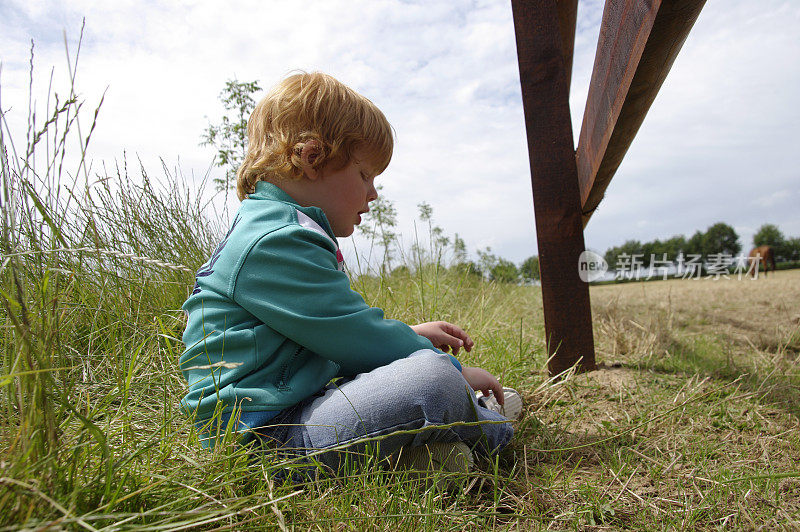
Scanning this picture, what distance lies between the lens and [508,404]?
1.90 m

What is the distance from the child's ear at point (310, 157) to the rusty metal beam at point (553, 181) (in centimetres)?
117

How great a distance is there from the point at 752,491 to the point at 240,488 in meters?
1.27

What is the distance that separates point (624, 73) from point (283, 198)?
3.70ft

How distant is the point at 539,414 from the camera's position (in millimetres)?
2016

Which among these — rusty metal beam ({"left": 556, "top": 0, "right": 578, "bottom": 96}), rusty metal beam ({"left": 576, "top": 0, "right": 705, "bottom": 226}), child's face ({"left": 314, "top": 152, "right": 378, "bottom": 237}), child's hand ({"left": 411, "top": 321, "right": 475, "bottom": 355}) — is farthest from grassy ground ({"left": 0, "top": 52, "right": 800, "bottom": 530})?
rusty metal beam ({"left": 556, "top": 0, "right": 578, "bottom": 96})

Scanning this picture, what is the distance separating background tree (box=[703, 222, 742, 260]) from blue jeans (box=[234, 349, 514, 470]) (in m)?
38.7

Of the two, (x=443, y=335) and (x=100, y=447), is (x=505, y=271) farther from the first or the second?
(x=100, y=447)

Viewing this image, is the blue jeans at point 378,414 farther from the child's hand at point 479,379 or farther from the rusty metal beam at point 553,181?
the rusty metal beam at point 553,181

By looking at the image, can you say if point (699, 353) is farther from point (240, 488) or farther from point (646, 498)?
point (240, 488)

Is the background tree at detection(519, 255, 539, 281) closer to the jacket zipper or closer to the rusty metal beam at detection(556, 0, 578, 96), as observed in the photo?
the rusty metal beam at detection(556, 0, 578, 96)

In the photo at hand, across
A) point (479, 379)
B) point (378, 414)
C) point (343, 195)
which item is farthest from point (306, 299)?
point (479, 379)

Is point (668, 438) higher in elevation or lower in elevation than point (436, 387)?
lower

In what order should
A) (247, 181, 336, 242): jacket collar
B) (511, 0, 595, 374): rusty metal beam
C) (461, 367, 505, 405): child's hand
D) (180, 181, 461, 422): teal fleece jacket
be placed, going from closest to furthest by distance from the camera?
(180, 181, 461, 422): teal fleece jacket < (247, 181, 336, 242): jacket collar < (461, 367, 505, 405): child's hand < (511, 0, 595, 374): rusty metal beam

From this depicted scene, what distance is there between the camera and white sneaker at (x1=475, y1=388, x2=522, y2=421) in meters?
1.86
